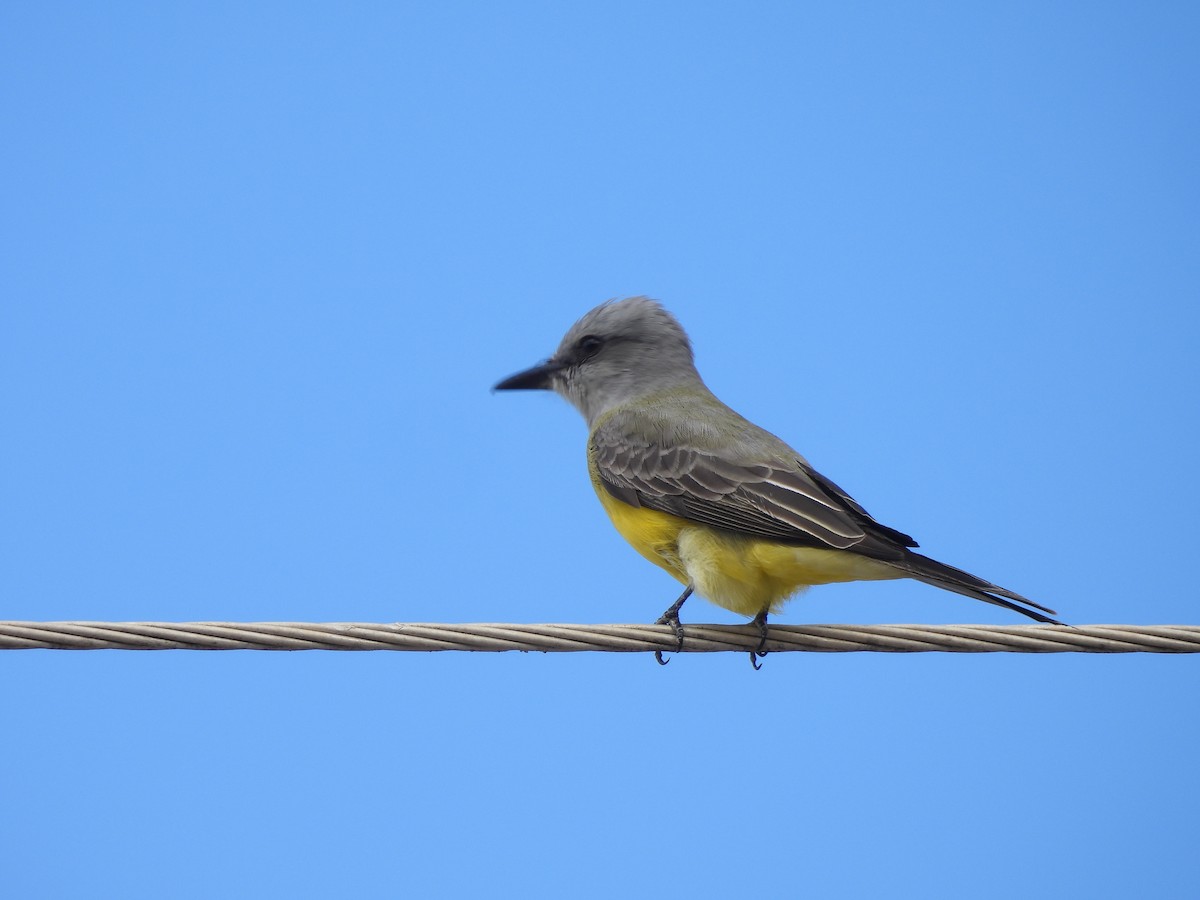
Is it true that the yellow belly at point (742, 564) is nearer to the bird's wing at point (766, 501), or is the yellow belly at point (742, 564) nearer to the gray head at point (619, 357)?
the bird's wing at point (766, 501)

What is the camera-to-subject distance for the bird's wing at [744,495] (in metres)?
4.36

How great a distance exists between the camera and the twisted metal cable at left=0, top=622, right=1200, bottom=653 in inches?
131

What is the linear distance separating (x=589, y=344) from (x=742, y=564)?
7.44 ft

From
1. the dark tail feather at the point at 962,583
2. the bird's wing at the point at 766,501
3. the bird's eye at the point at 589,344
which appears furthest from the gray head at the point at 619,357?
the dark tail feather at the point at 962,583

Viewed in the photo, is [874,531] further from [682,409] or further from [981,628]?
[682,409]

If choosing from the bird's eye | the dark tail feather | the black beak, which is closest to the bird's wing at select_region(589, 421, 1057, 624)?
the dark tail feather

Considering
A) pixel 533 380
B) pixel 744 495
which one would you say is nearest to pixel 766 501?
pixel 744 495

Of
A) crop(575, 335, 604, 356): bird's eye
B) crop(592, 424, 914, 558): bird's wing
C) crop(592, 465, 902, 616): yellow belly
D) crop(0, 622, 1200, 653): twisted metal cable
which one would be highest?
crop(575, 335, 604, 356): bird's eye

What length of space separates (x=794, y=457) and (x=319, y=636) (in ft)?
7.96

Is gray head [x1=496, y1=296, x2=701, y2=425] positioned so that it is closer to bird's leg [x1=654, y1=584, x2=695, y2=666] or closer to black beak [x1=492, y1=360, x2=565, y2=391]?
black beak [x1=492, y1=360, x2=565, y2=391]

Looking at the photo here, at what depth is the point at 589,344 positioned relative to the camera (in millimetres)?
6559

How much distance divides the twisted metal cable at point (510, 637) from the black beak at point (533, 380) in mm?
2954

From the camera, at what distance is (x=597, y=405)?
6.40 m

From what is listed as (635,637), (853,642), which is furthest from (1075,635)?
(635,637)
